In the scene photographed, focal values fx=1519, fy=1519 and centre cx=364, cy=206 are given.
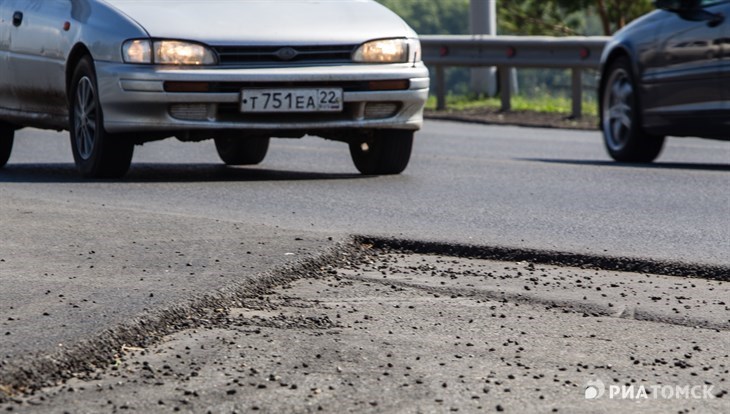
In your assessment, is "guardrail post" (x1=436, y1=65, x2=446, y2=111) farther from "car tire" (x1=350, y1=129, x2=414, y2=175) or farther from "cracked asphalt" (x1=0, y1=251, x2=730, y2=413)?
"cracked asphalt" (x1=0, y1=251, x2=730, y2=413)

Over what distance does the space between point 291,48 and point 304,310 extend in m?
4.26

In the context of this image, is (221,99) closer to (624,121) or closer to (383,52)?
(383,52)

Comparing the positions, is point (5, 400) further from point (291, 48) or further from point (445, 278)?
point (291, 48)

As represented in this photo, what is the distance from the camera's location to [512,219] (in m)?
7.21

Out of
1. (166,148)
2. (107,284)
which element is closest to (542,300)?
(107,284)

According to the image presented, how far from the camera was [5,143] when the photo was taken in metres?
10.4

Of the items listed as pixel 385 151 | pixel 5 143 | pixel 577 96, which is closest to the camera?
pixel 385 151

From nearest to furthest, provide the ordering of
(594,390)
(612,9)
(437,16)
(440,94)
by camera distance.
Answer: (594,390) < (440,94) < (612,9) < (437,16)

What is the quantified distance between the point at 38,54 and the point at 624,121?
4201 mm

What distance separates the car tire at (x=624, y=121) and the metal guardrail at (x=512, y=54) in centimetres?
573

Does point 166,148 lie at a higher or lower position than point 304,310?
lower

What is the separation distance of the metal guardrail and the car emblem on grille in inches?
342

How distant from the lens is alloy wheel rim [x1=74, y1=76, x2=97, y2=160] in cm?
890

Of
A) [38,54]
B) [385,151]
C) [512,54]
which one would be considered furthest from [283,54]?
[512,54]
